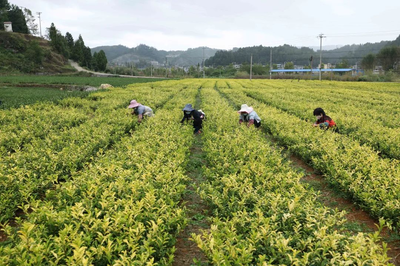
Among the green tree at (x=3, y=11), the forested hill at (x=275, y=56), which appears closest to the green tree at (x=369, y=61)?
the forested hill at (x=275, y=56)

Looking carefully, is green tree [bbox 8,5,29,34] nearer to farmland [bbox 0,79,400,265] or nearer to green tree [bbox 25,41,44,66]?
green tree [bbox 25,41,44,66]

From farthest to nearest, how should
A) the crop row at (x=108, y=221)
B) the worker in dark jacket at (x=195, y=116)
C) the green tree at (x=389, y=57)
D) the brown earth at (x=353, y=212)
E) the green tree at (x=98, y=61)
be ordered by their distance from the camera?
the green tree at (x=98, y=61) → the green tree at (x=389, y=57) → the worker in dark jacket at (x=195, y=116) → the brown earth at (x=353, y=212) → the crop row at (x=108, y=221)

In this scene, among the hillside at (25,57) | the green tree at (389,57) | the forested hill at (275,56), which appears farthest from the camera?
the forested hill at (275,56)

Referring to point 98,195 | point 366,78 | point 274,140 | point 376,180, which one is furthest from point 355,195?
point 366,78

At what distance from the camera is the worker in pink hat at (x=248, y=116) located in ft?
29.3

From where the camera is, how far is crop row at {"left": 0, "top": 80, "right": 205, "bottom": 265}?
8.62 feet

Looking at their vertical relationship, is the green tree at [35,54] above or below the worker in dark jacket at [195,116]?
above

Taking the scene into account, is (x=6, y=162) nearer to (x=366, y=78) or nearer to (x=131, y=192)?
(x=131, y=192)

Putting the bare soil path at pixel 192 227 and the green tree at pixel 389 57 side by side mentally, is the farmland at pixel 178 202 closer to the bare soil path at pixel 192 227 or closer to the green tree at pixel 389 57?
the bare soil path at pixel 192 227

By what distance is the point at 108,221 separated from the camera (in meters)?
3.09

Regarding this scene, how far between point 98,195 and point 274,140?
7333 mm

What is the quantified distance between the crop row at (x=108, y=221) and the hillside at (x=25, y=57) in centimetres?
6378

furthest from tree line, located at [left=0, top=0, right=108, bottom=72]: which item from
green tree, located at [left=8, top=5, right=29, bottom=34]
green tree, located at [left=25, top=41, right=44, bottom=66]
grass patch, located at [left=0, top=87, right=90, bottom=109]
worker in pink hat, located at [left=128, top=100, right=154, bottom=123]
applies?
worker in pink hat, located at [left=128, top=100, right=154, bottom=123]

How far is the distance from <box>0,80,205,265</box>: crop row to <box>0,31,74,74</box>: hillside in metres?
63.8
